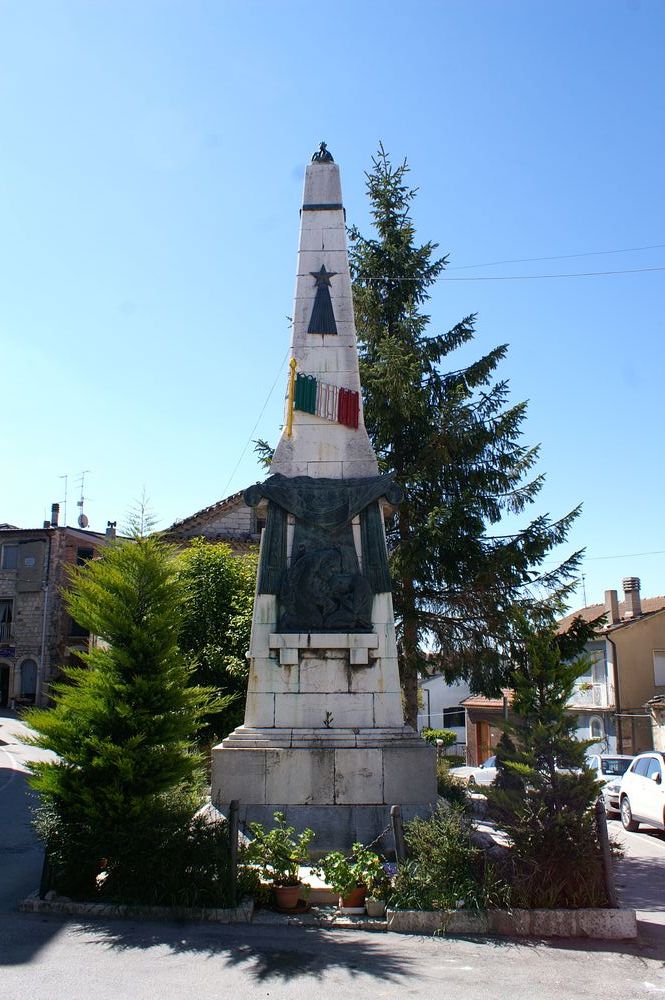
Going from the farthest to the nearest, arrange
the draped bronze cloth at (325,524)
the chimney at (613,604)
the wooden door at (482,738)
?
the wooden door at (482,738)
the chimney at (613,604)
the draped bronze cloth at (325,524)

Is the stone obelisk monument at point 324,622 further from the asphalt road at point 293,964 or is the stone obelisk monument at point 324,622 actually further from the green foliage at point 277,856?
the asphalt road at point 293,964

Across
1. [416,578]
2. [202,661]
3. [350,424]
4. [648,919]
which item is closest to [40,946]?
[648,919]

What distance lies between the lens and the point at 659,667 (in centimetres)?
3222

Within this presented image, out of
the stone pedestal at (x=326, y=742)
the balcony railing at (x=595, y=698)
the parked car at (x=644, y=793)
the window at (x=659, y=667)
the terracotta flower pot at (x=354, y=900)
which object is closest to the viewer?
the terracotta flower pot at (x=354, y=900)

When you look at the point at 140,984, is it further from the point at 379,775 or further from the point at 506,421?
the point at 506,421

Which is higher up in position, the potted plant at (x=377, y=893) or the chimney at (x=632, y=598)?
the chimney at (x=632, y=598)

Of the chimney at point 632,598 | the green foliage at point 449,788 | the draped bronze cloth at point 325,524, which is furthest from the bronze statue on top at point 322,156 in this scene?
the chimney at point 632,598

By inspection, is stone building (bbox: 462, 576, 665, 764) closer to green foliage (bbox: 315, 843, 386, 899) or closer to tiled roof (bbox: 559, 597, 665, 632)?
tiled roof (bbox: 559, 597, 665, 632)

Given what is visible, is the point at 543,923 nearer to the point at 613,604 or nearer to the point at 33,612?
the point at 613,604

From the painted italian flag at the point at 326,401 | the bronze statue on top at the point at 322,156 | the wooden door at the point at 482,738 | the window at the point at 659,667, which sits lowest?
the wooden door at the point at 482,738

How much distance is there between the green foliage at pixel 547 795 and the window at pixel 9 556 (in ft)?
122

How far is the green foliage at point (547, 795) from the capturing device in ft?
24.3

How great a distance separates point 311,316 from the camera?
12375 mm

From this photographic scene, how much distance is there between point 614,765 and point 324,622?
13.0 meters
